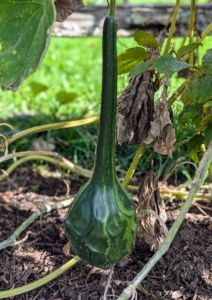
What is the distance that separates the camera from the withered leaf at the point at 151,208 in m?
1.44

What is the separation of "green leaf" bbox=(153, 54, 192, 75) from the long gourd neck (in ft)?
0.33

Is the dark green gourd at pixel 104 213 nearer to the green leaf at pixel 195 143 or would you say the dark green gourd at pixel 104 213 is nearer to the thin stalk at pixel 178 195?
the green leaf at pixel 195 143

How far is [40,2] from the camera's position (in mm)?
1151

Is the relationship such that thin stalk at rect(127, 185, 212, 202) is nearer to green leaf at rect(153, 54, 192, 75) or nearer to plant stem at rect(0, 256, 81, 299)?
plant stem at rect(0, 256, 81, 299)

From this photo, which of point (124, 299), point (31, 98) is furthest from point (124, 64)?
point (31, 98)

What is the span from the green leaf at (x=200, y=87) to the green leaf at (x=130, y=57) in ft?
0.53

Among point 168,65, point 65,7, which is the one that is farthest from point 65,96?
point 168,65

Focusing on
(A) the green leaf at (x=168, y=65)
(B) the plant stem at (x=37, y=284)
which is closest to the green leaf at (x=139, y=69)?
(A) the green leaf at (x=168, y=65)

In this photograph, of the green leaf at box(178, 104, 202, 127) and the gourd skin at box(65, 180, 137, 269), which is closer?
the gourd skin at box(65, 180, 137, 269)

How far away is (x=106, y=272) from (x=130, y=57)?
619mm

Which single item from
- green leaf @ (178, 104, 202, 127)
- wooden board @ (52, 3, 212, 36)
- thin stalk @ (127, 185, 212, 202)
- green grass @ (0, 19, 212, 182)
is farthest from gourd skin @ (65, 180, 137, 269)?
wooden board @ (52, 3, 212, 36)

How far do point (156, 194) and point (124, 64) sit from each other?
392 mm

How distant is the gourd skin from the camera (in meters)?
1.18

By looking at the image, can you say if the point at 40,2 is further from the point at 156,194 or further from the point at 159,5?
the point at 159,5
